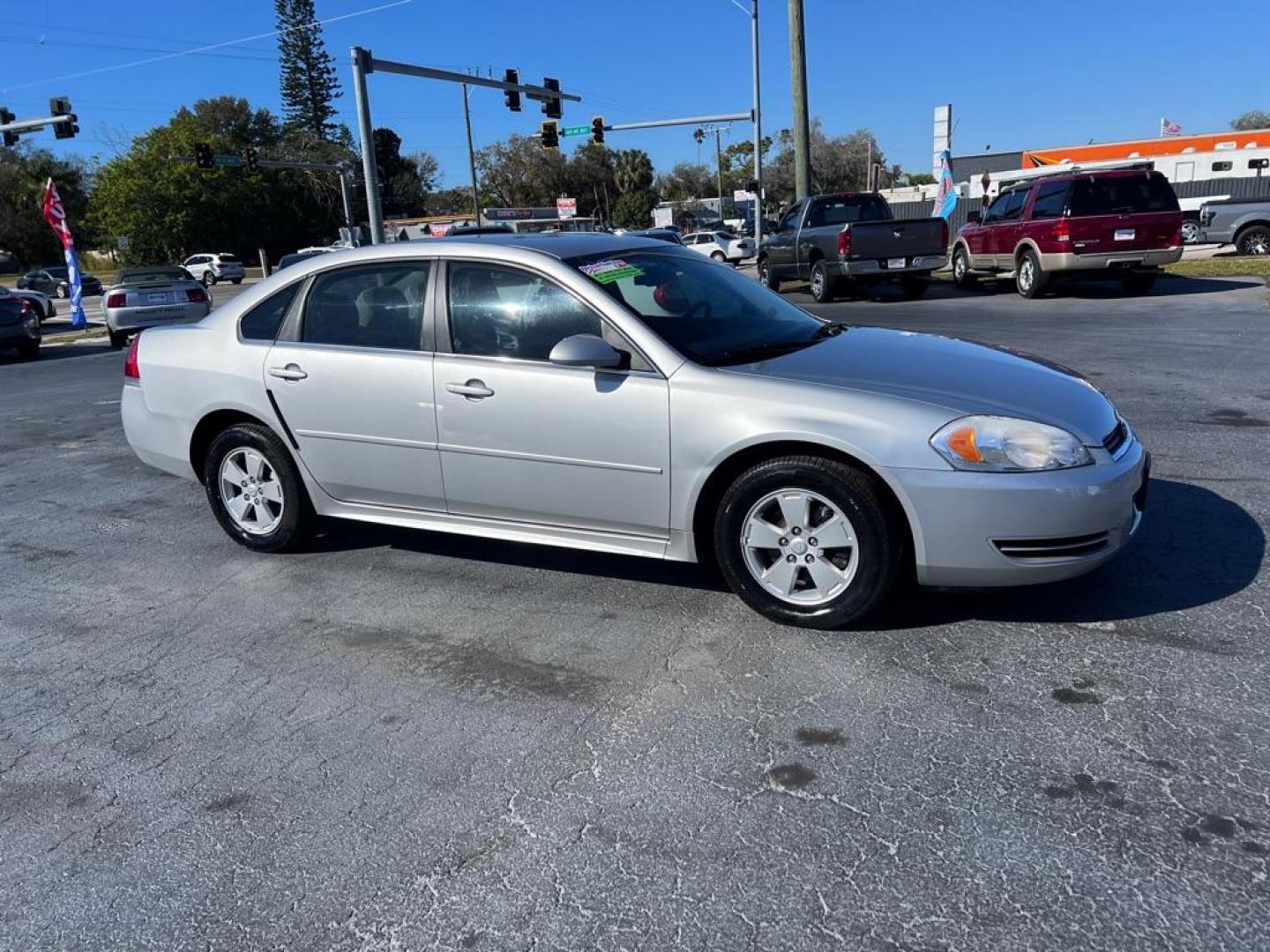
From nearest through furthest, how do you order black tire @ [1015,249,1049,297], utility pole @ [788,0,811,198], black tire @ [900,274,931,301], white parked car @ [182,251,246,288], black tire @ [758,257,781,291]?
1. black tire @ [1015,249,1049,297]
2. black tire @ [900,274,931,301]
3. black tire @ [758,257,781,291]
4. utility pole @ [788,0,811,198]
5. white parked car @ [182,251,246,288]

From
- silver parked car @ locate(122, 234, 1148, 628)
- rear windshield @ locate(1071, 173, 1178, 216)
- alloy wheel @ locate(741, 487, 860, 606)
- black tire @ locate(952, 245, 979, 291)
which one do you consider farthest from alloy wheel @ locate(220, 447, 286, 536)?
black tire @ locate(952, 245, 979, 291)

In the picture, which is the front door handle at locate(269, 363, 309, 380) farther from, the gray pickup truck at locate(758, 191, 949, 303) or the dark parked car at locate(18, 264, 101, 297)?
the dark parked car at locate(18, 264, 101, 297)

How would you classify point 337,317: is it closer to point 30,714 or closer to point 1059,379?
point 30,714

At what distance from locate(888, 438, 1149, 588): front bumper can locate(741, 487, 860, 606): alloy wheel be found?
0.28 meters

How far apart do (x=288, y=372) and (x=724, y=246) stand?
1475 inches

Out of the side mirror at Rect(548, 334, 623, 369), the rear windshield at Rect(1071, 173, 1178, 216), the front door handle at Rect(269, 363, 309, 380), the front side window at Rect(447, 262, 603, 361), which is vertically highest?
the rear windshield at Rect(1071, 173, 1178, 216)

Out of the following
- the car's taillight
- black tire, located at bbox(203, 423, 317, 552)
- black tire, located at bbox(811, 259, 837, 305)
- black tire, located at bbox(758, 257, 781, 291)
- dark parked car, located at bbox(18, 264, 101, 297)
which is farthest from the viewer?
dark parked car, located at bbox(18, 264, 101, 297)

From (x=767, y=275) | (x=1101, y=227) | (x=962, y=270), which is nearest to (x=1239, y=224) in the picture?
(x=962, y=270)

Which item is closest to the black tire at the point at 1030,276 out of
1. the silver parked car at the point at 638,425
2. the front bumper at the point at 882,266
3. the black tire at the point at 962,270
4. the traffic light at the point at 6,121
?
the front bumper at the point at 882,266

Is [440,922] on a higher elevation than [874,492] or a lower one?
lower

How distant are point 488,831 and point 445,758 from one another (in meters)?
0.45

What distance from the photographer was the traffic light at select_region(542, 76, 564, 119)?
3183 centimetres

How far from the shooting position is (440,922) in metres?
2.49

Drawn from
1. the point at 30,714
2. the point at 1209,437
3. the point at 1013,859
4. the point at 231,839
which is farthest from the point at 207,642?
the point at 1209,437
